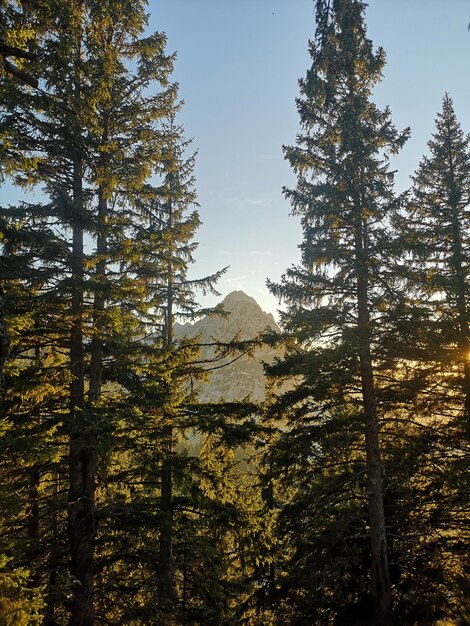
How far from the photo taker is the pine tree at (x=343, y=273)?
987cm

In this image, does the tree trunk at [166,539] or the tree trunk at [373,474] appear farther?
the tree trunk at [373,474]

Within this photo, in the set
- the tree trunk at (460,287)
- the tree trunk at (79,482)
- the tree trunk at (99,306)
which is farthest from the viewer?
the tree trunk at (460,287)

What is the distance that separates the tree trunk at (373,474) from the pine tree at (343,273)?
0.03 metres

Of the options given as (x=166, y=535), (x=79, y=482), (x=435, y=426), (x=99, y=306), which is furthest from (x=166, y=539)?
(x=435, y=426)

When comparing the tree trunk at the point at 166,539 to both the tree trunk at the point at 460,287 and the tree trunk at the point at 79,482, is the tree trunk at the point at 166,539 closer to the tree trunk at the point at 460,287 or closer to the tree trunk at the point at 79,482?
the tree trunk at the point at 79,482

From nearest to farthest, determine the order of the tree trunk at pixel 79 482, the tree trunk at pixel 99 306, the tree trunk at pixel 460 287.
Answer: the tree trunk at pixel 79 482, the tree trunk at pixel 99 306, the tree trunk at pixel 460 287

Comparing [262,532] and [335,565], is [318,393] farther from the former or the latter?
[335,565]

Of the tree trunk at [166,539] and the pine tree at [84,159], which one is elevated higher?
the pine tree at [84,159]

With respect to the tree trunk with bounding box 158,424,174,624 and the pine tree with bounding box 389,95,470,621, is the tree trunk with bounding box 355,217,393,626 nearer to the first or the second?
the pine tree with bounding box 389,95,470,621

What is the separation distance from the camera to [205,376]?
1186 centimetres

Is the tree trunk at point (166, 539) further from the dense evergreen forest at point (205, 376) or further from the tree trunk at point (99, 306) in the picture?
the tree trunk at point (99, 306)

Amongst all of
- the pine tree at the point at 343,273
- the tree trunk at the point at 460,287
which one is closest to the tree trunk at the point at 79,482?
the pine tree at the point at 343,273

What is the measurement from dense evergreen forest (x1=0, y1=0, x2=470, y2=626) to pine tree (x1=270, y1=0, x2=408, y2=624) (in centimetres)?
7

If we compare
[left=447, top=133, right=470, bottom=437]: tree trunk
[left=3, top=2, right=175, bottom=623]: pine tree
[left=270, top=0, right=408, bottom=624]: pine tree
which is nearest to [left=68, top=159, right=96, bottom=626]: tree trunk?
[left=3, top=2, right=175, bottom=623]: pine tree
